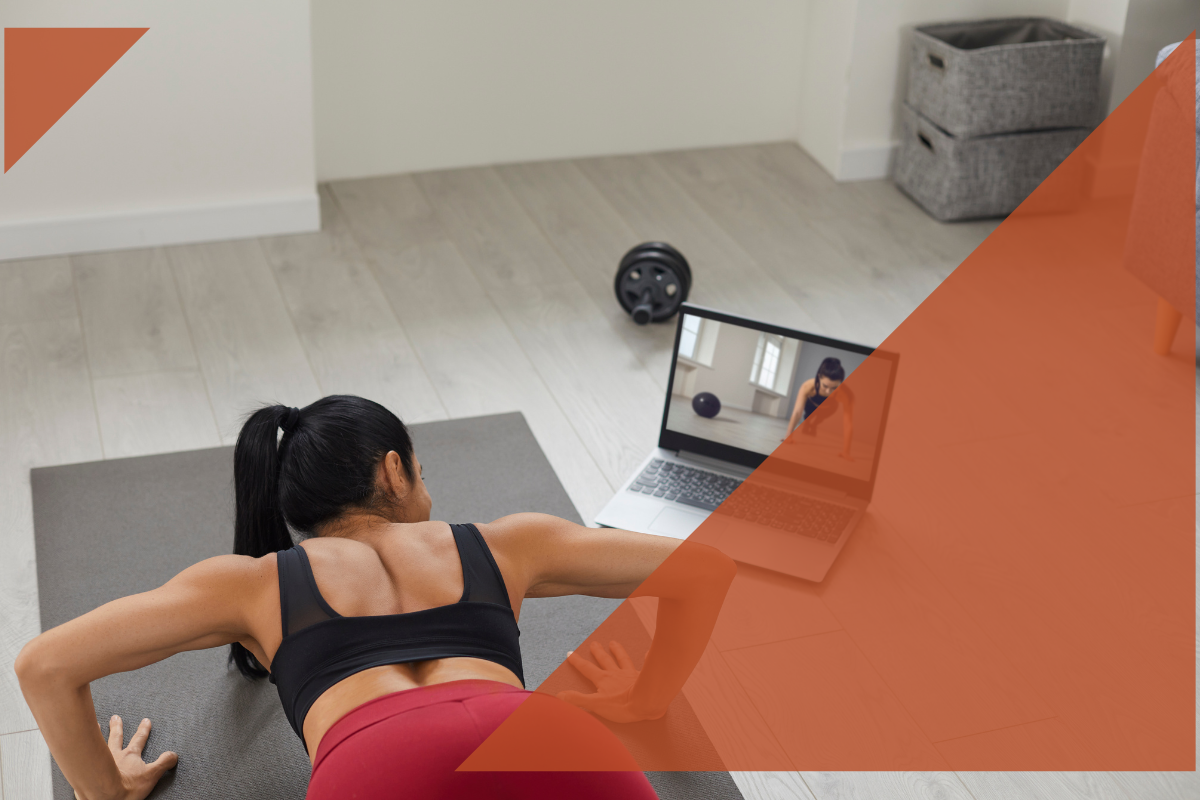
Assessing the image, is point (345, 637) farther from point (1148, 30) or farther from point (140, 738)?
point (1148, 30)

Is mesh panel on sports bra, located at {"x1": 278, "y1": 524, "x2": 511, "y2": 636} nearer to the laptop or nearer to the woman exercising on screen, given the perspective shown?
the laptop

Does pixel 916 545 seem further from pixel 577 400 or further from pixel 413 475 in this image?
pixel 413 475

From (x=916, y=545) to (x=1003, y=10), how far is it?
6.66ft

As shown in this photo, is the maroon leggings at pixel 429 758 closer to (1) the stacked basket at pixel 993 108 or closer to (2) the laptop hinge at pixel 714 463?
(2) the laptop hinge at pixel 714 463

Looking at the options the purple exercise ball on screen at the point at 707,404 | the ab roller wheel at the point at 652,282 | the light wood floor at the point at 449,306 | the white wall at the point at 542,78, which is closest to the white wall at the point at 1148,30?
the light wood floor at the point at 449,306

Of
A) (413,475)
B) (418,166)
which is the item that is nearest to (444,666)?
(413,475)

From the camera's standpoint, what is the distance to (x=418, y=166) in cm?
338

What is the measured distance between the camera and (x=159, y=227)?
2.90m

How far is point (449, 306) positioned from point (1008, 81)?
60.7 inches

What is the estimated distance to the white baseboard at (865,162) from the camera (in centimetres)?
337

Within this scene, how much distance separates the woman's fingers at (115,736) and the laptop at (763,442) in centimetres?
77

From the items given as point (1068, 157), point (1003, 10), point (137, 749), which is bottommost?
point (137, 749)
